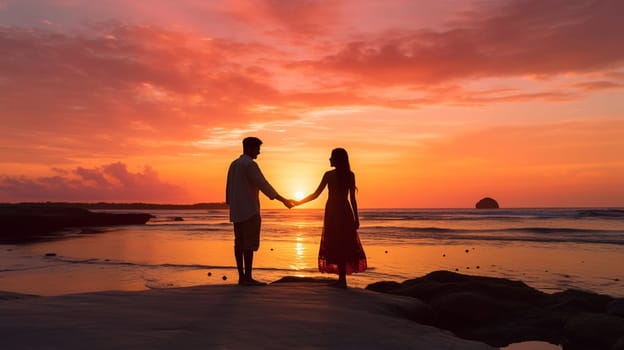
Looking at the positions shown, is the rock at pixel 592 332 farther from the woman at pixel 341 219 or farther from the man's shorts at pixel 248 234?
the man's shorts at pixel 248 234

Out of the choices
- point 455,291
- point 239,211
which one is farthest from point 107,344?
point 455,291

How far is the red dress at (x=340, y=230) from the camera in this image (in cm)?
904

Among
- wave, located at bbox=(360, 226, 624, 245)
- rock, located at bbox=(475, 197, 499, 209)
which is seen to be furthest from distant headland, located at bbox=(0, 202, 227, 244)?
rock, located at bbox=(475, 197, 499, 209)

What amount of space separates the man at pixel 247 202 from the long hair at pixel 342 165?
131 cm

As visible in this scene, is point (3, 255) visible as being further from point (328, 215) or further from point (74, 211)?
point (74, 211)

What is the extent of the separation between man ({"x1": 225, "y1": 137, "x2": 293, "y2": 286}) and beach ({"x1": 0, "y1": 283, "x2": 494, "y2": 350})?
55.5 inches

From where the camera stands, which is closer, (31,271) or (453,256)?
(31,271)

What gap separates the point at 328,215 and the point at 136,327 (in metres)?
4.58

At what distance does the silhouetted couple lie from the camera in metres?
9.03

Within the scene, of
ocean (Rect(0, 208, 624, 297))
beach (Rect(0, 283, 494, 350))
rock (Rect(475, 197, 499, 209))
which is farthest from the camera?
rock (Rect(475, 197, 499, 209))

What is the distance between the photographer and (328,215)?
9117 millimetres

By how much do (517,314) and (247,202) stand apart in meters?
5.69

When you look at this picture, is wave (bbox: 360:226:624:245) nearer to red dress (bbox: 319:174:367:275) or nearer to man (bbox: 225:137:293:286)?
red dress (bbox: 319:174:367:275)

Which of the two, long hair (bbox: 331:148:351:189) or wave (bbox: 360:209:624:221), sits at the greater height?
long hair (bbox: 331:148:351:189)
